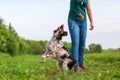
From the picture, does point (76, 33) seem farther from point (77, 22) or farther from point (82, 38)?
point (82, 38)

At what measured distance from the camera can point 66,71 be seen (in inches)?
575

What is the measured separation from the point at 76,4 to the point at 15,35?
44.4 m

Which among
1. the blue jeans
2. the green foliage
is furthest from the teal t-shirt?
the green foliage

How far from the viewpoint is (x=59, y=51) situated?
583 inches

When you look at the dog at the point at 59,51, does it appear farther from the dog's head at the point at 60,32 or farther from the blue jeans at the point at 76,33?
the blue jeans at the point at 76,33

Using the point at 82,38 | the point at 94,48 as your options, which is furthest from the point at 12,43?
the point at 82,38

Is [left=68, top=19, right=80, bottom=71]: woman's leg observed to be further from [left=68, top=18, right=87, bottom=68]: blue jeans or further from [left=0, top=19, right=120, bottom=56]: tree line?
[left=0, top=19, right=120, bottom=56]: tree line

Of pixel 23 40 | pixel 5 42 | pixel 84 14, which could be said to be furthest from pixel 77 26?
pixel 23 40

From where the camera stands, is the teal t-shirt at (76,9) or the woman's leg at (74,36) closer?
the woman's leg at (74,36)

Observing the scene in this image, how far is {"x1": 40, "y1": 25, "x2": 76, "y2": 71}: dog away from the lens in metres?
14.7

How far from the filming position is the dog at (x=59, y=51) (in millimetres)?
14734

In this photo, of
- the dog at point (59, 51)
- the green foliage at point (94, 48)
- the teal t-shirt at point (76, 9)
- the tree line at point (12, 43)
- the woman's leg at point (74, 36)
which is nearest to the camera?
the dog at point (59, 51)

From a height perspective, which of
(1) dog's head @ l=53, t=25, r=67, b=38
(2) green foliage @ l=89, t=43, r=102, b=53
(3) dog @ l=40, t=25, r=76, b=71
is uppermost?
(2) green foliage @ l=89, t=43, r=102, b=53

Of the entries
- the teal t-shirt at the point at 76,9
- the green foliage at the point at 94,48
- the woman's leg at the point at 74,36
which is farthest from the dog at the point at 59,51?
the green foliage at the point at 94,48
